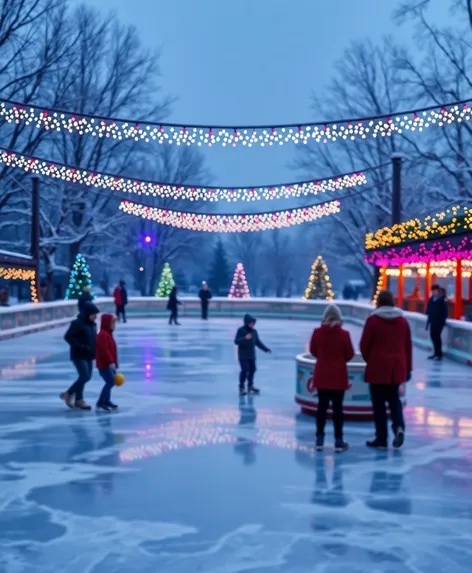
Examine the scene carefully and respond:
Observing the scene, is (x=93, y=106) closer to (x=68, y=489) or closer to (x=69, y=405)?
(x=69, y=405)

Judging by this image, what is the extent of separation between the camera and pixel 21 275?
31359 mm

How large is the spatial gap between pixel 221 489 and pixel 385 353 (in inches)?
92.9

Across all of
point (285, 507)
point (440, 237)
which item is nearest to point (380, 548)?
point (285, 507)

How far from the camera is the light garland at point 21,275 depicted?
29.8m

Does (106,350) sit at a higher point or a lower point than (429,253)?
lower

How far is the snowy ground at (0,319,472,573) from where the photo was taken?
5648 mm

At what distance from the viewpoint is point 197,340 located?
25141 mm

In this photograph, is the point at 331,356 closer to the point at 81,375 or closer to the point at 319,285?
the point at 81,375

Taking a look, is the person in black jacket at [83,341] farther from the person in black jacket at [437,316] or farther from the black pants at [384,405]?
the person in black jacket at [437,316]

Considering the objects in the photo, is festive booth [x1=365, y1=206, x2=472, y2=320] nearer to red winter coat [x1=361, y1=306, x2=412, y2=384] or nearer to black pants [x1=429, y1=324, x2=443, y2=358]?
black pants [x1=429, y1=324, x2=443, y2=358]

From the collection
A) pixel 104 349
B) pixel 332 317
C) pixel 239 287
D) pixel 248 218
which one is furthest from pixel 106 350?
pixel 239 287

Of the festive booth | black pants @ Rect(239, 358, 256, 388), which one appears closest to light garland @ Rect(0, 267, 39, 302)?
the festive booth

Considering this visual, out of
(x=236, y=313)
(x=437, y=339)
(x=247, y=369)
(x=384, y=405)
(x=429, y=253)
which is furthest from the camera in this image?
(x=236, y=313)

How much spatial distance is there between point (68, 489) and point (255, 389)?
243 inches
